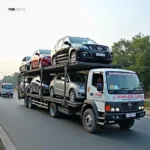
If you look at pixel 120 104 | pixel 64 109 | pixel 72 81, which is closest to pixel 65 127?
pixel 64 109

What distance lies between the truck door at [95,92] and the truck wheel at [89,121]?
Result: 400mm

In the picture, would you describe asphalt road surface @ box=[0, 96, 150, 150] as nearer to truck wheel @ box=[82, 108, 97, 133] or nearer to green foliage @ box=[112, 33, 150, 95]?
truck wheel @ box=[82, 108, 97, 133]

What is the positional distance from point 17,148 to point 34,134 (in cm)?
187

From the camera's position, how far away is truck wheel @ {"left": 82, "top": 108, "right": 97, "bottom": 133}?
893 cm

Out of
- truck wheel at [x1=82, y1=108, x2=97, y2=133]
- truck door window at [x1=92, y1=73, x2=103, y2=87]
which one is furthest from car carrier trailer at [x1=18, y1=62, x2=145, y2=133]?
truck door window at [x1=92, y1=73, x2=103, y2=87]

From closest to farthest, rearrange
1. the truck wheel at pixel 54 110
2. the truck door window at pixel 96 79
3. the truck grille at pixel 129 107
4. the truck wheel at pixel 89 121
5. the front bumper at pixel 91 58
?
the truck grille at pixel 129 107 < the truck wheel at pixel 89 121 < the truck door window at pixel 96 79 < the front bumper at pixel 91 58 < the truck wheel at pixel 54 110

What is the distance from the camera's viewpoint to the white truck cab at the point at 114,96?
8500mm

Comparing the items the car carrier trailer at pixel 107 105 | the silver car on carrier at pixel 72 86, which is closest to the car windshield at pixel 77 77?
the silver car on carrier at pixel 72 86

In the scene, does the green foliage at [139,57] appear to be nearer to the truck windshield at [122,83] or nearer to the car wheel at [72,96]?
the car wheel at [72,96]

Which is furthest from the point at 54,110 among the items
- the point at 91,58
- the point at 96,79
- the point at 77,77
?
the point at 96,79

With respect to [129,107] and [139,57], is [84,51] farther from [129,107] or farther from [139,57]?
[139,57]

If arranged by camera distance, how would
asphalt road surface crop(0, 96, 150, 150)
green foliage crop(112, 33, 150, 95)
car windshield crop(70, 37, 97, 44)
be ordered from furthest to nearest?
green foliage crop(112, 33, 150, 95) < car windshield crop(70, 37, 97, 44) < asphalt road surface crop(0, 96, 150, 150)

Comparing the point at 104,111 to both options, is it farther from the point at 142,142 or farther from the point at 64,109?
the point at 64,109

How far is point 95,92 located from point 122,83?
0.94m
